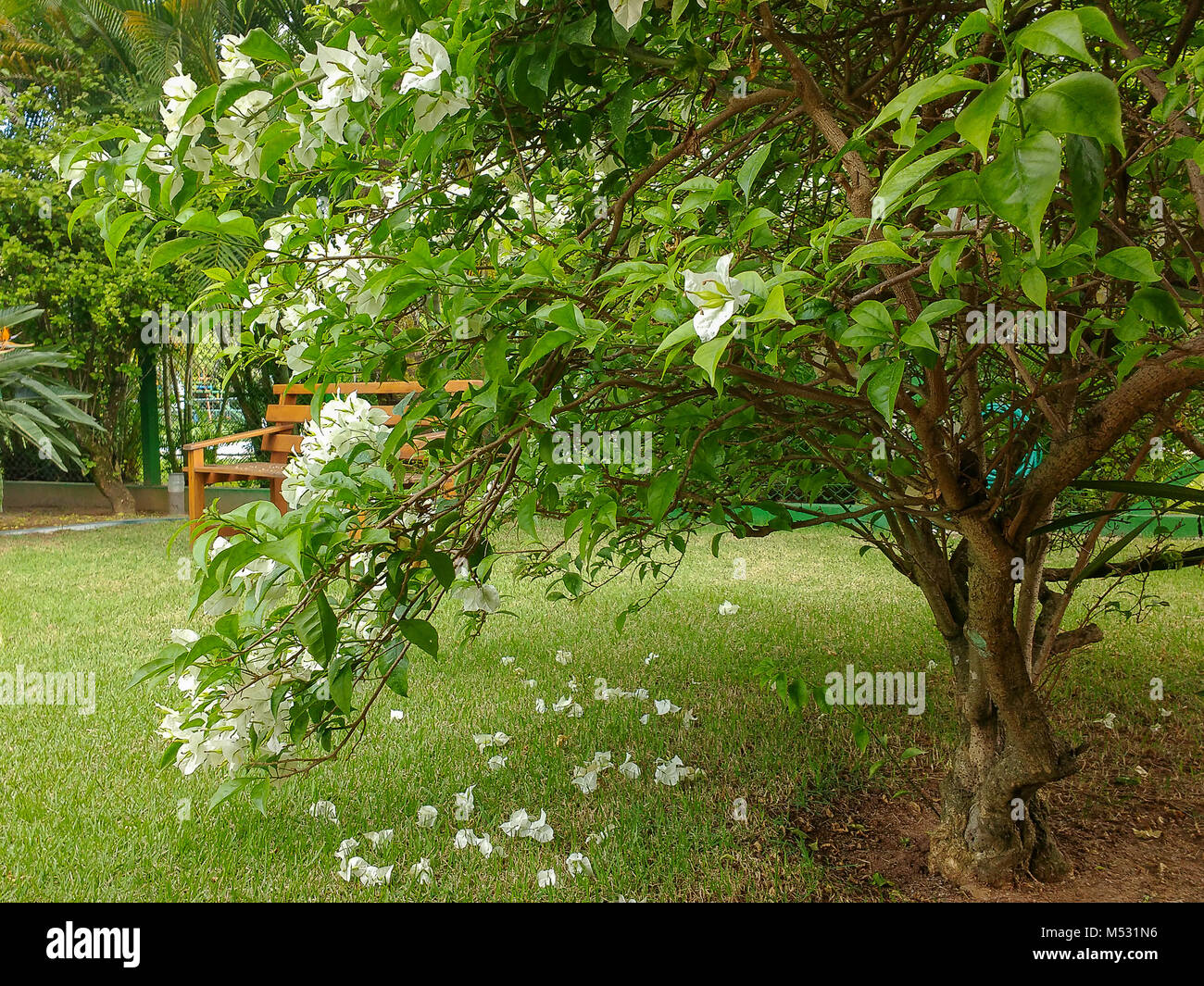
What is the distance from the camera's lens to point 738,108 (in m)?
1.42

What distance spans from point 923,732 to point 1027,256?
238cm

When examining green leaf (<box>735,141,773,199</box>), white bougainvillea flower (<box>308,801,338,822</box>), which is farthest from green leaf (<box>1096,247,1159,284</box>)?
white bougainvillea flower (<box>308,801,338,822</box>)

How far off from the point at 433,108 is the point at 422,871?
170 centimetres

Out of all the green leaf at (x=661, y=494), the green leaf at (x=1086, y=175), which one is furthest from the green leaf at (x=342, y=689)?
the green leaf at (x=1086, y=175)

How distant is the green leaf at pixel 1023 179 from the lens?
56 centimetres

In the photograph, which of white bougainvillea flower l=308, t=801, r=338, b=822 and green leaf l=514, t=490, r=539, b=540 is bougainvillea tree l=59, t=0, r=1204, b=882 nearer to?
green leaf l=514, t=490, r=539, b=540

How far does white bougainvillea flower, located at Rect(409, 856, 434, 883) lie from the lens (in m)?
1.98

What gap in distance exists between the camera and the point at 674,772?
99.5 inches

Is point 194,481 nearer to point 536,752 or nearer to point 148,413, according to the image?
point 148,413

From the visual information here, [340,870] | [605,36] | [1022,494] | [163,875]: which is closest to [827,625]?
[1022,494]

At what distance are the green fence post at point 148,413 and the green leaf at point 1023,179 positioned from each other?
29.0 feet

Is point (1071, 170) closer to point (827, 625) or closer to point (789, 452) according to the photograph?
point (789, 452)

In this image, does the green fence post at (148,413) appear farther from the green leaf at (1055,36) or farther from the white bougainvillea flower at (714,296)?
the green leaf at (1055,36)

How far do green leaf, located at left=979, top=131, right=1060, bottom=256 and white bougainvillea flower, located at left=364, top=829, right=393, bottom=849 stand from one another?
6.82 ft
